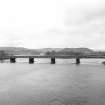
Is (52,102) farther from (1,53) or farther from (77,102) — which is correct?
(1,53)

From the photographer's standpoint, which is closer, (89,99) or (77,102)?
(77,102)

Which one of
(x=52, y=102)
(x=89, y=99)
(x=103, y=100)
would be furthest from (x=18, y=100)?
(x=103, y=100)

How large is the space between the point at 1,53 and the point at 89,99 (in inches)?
5368

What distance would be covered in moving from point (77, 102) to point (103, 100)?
3.52 metres

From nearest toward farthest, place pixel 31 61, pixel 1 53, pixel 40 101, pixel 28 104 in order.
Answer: pixel 28 104 < pixel 40 101 < pixel 31 61 < pixel 1 53

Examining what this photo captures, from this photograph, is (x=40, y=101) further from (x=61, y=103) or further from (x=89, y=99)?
(x=89, y=99)

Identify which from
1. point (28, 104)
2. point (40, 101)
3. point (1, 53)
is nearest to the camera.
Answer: point (28, 104)

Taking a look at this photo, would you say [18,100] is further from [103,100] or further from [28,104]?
[103,100]

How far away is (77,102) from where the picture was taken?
1438 centimetres

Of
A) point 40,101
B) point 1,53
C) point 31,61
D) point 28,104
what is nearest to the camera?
point 28,104

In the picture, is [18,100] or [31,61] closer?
[18,100]

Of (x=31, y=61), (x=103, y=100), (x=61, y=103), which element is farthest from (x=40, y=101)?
(x=31, y=61)

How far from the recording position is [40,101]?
14.6 m

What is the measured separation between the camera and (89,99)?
1541cm
